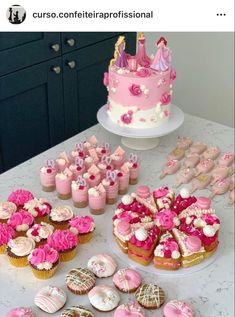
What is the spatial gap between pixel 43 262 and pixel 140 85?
70 centimetres

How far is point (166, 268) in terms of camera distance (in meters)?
1.22

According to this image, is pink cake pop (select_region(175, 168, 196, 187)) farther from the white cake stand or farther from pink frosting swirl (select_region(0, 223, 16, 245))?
pink frosting swirl (select_region(0, 223, 16, 245))

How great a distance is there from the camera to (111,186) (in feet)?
4.71

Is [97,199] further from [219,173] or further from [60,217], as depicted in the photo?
[219,173]

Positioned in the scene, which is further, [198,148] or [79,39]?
[79,39]

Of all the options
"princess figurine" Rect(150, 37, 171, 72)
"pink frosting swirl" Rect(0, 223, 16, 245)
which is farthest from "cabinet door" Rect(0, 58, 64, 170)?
"pink frosting swirl" Rect(0, 223, 16, 245)

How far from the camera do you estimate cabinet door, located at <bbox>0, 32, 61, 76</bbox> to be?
197 cm

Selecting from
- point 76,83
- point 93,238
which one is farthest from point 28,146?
point 93,238

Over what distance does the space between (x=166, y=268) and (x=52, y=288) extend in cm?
30

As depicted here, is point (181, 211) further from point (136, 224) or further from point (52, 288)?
point (52, 288)

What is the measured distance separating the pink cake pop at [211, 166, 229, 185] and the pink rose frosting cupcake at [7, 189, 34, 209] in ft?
1.97

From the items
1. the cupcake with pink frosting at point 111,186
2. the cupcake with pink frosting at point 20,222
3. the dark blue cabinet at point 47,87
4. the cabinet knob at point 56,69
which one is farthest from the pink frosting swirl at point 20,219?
the cabinet knob at point 56,69

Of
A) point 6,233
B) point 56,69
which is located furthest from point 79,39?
point 6,233

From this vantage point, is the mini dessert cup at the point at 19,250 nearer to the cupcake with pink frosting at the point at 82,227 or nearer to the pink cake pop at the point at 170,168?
the cupcake with pink frosting at the point at 82,227
